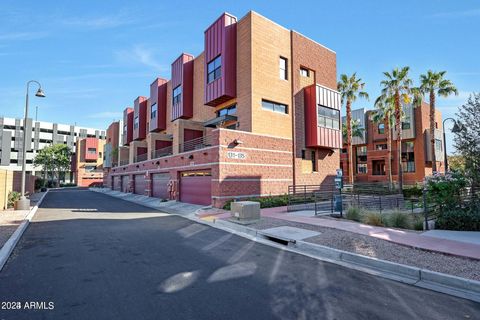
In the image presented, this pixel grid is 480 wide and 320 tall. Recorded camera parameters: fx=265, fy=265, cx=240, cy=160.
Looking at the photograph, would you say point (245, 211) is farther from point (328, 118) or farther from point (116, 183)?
point (116, 183)

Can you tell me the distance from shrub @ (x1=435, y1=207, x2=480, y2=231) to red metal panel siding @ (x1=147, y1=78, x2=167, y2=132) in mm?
29103

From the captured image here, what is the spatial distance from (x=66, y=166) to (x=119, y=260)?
71.6 m

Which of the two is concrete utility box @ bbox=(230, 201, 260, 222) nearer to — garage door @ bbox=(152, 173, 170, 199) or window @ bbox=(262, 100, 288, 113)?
window @ bbox=(262, 100, 288, 113)

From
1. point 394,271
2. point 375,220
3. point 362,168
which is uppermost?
point 362,168

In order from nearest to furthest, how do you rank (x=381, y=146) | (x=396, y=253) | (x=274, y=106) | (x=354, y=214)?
(x=396, y=253), (x=354, y=214), (x=274, y=106), (x=381, y=146)

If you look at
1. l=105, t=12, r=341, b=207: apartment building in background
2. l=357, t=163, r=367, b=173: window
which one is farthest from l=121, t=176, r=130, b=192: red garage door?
l=357, t=163, r=367, b=173: window

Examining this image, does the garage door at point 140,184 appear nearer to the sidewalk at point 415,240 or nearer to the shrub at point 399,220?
the sidewalk at point 415,240

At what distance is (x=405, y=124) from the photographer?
4203cm

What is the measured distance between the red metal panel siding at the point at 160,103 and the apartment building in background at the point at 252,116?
19.5 feet

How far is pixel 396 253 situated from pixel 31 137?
99778 millimetres

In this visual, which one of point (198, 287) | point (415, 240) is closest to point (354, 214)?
point (415, 240)

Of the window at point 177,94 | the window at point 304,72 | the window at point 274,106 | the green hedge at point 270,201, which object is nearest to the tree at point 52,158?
the window at point 177,94

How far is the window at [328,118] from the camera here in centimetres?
2275

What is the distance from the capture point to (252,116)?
63.5 ft
